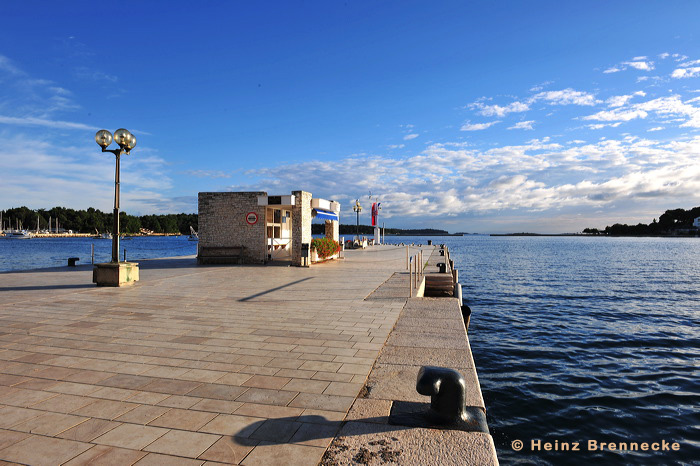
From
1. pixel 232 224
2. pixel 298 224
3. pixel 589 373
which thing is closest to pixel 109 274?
pixel 232 224

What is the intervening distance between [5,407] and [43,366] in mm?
1209

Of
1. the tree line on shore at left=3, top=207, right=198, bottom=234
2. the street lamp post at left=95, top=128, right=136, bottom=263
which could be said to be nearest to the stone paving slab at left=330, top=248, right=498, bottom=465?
the street lamp post at left=95, top=128, right=136, bottom=263

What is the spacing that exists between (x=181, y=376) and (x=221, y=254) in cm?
1632

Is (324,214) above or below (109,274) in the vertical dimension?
above

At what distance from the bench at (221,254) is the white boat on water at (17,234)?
6099 inches

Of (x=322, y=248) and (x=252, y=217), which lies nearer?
(x=252, y=217)

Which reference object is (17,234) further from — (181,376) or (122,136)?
(181,376)

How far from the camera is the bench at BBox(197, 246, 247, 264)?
19.7 m

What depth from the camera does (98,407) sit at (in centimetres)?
358

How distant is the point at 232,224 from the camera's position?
20.0 m

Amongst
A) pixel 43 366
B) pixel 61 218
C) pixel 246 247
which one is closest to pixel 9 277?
pixel 246 247

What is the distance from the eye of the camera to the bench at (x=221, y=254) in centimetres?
1967

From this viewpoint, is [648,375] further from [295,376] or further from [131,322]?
[131,322]

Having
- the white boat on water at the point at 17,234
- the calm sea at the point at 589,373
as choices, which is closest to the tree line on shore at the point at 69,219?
the white boat on water at the point at 17,234
